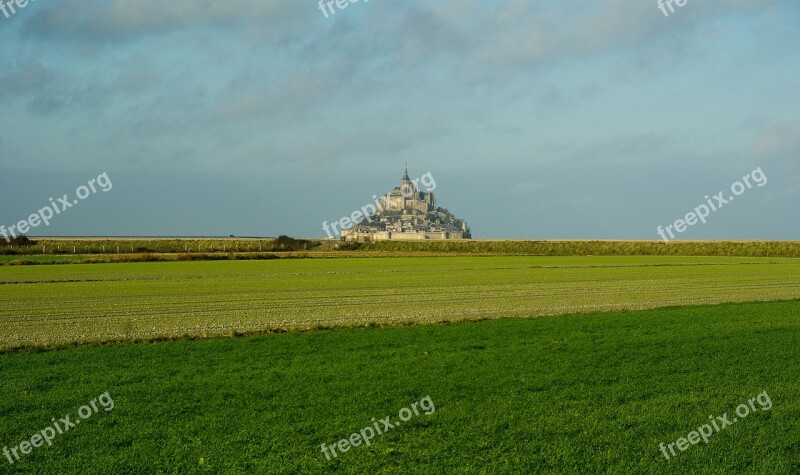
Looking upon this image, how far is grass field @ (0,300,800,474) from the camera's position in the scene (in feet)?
33.1

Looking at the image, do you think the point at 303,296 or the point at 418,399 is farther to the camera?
the point at 303,296

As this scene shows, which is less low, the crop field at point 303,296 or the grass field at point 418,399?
the crop field at point 303,296

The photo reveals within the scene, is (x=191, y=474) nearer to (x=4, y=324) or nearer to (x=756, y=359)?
(x=756, y=359)

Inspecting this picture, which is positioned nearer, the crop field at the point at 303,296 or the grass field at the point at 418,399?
the grass field at the point at 418,399

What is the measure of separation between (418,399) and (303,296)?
24283 millimetres

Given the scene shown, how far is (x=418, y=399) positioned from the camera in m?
13.5

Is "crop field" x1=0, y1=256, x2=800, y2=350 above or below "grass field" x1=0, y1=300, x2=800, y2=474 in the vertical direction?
above

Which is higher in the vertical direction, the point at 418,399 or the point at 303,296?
the point at 303,296

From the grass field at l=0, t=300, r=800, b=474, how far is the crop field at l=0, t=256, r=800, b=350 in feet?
16.1

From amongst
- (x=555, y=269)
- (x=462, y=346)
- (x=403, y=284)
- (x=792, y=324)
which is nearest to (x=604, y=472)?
(x=462, y=346)

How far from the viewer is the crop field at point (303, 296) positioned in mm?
25250

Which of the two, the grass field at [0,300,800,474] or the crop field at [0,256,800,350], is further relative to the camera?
the crop field at [0,256,800,350]

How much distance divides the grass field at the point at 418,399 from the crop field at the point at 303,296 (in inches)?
193

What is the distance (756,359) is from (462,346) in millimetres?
6923
